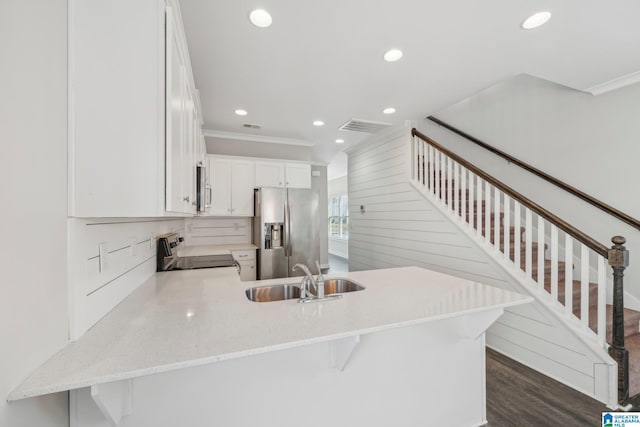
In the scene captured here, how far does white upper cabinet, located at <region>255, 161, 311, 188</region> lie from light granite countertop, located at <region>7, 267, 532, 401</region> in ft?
8.96

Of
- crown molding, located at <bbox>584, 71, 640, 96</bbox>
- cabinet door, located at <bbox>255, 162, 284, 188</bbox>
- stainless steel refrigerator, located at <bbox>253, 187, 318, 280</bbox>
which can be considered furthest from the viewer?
cabinet door, located at <bbox>255, 162, 284, 188</bbox>

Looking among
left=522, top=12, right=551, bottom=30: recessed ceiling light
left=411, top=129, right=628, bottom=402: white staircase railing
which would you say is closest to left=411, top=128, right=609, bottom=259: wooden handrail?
left=411, top=129, right=628, bottom=402: white staircase railing

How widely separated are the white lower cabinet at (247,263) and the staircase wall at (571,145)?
3662 mm

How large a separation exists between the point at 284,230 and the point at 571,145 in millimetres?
3694

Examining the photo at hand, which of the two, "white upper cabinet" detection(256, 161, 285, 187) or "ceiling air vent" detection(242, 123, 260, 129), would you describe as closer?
"ceiling air vent" detection(242, 123, 260, 129)

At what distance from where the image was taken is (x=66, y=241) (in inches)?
37.5

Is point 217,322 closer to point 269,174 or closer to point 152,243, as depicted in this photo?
point 152,243

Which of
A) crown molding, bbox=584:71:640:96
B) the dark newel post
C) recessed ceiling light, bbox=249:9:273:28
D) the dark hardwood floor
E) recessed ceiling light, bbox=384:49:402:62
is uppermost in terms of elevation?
recessed ceiling light, bbox=384:49:402:62

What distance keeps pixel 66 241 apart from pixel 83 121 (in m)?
0.43

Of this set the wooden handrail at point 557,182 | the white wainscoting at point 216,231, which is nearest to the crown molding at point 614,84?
the wooden handrail at point 557,182

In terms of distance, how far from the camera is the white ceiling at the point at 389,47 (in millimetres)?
1817

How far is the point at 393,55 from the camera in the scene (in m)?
2.37

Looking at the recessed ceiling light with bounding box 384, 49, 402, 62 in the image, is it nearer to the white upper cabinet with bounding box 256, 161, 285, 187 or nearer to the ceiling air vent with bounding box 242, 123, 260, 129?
the ceiling air vent with bounding box 242, 123, 260, 129

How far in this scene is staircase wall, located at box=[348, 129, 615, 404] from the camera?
2.20m
